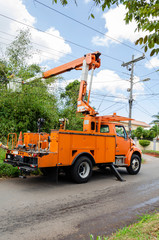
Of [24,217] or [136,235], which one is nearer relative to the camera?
[136,235]

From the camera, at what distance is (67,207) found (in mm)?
4855

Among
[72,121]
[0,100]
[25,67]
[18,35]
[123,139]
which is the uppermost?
[18,35]

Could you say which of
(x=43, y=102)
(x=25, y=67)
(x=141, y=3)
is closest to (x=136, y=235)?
(x=141, y=3)

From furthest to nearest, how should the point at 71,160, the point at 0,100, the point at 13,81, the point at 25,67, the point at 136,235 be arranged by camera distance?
the point at 25,67, the point at 13,81, the point at 0,100, the point at 71,160, the point at 136,235

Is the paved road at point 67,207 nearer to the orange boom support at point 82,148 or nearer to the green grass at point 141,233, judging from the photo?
the green grass at point 141,233

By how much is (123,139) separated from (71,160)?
3.27m

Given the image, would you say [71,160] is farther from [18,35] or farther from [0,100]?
[18,35]

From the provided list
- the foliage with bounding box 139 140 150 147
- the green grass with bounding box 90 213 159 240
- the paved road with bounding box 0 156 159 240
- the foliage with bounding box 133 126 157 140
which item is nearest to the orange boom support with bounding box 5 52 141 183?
the paved road with bounding box 0 156 159 240

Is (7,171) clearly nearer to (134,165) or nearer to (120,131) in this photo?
(120,131)

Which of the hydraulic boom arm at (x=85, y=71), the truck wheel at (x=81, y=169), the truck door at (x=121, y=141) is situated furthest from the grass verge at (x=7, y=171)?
the truck door at (x=121, y=141)

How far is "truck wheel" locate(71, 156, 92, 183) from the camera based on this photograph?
273 inches

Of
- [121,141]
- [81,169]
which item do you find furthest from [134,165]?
[81,169]

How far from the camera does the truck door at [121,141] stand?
8.87m

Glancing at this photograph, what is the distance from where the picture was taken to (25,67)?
1358 centimetres
